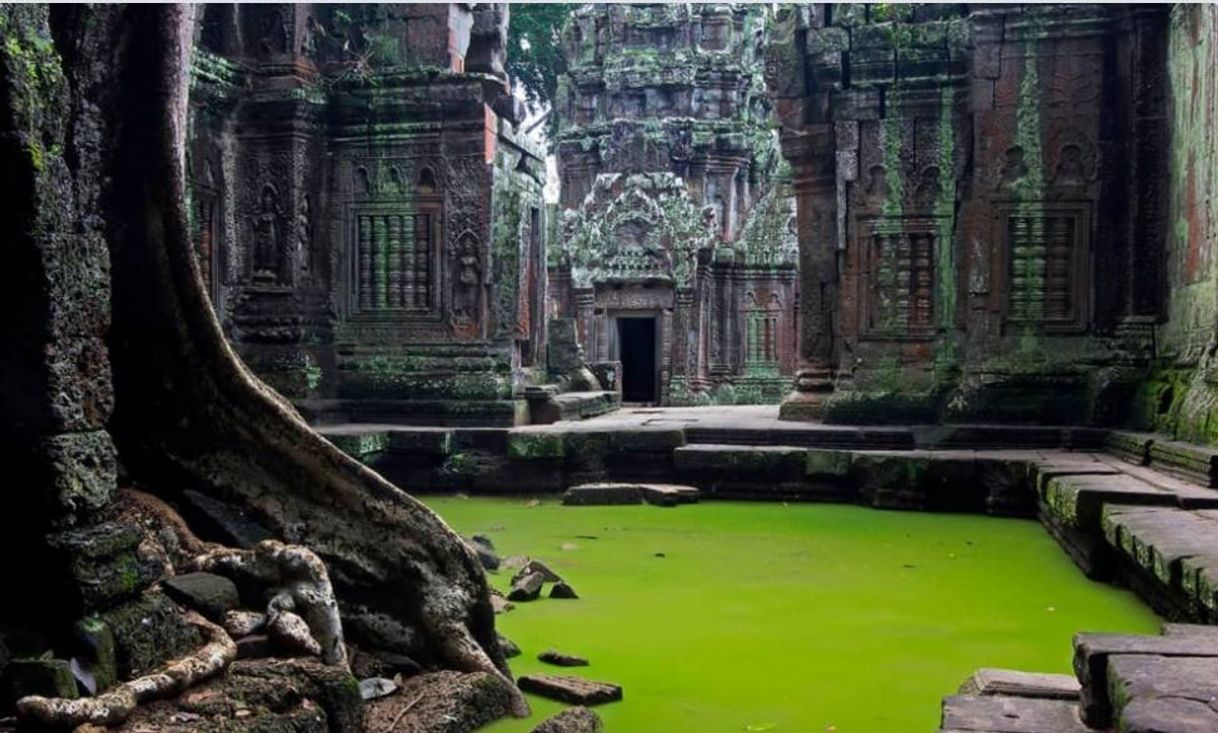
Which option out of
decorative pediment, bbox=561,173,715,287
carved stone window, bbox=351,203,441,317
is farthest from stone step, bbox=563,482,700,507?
decorative pediment, bbox=561,173,715,287

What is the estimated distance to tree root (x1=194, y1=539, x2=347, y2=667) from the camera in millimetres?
3383

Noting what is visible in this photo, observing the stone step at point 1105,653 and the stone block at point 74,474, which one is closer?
the stone step at point 1105,653

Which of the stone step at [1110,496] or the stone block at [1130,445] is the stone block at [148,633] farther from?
the stone block at [1130,445]

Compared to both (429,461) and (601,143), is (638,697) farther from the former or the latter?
(601,143)

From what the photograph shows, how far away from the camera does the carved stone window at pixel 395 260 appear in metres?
10.1

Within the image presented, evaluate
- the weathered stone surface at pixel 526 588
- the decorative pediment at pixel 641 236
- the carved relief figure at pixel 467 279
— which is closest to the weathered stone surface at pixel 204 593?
the weathered stone surface at pixel 526 588

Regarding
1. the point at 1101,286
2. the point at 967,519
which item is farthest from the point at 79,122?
the point at 1101,286

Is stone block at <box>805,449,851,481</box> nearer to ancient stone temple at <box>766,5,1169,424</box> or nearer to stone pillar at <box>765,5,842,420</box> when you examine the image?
ancient stone temple at <box>766,5,1169,424</box>

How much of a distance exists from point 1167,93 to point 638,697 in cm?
679

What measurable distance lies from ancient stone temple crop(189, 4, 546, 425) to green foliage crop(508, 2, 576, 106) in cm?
1718

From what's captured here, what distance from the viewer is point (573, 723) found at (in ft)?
10.9

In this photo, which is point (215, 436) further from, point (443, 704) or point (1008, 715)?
point (1008, 715)

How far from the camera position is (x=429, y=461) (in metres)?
9.38

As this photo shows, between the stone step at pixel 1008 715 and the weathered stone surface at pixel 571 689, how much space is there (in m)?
1.08
